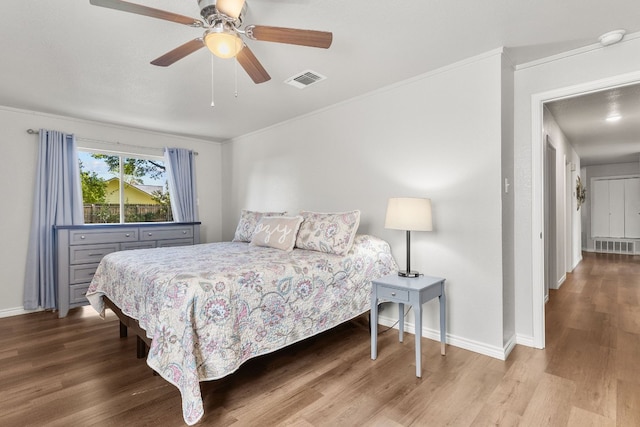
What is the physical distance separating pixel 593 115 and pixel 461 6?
3.34m

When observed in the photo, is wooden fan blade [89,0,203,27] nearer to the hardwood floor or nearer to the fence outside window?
the hardwood floor

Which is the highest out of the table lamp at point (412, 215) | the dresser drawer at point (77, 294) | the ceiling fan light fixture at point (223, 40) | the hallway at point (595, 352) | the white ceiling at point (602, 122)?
the white ceiling at point (602, 122)

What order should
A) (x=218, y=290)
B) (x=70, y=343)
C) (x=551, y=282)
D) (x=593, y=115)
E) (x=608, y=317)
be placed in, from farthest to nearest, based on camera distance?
(x=551, y=282), (x=593, y=115), (x=608, y=317), (x=70, y=343), (x=218, y=290)

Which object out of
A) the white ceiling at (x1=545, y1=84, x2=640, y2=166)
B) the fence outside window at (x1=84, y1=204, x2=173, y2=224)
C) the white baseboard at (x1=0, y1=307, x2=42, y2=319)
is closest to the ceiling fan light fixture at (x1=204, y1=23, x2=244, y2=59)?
the white ceiling at (x1=545, y1=84, x2=640, y2=166)

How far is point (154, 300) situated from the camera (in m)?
1.91

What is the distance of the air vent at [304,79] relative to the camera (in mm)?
2855

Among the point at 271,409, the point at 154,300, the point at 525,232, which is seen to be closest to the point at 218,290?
the point at 154,300

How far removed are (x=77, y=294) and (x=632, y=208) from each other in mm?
11011

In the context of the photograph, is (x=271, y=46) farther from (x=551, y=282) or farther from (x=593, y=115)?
(x=551, y=282)

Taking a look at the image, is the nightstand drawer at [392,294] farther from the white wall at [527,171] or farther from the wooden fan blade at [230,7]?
→ the wooden fan blade at [230,7]

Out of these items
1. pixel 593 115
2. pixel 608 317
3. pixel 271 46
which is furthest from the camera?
pixel 593 115

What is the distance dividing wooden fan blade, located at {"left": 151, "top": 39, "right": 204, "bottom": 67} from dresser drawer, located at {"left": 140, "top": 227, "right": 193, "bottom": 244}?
2.78 m

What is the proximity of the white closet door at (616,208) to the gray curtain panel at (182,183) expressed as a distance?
31.4ft

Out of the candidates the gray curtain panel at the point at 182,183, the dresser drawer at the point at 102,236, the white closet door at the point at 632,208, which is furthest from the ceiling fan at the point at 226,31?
the white closet door at the point at 632,208
